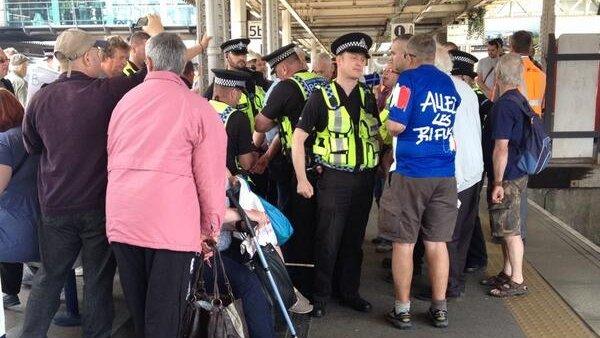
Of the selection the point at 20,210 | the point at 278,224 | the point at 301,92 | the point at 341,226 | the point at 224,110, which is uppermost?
the point at 301,92

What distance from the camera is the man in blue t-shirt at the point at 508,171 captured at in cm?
396

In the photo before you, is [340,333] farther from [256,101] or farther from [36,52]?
[36,52]

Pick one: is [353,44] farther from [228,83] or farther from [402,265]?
[402,265]

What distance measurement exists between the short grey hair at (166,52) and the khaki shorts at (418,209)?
65.8 inches

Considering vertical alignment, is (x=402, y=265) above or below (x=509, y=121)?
below

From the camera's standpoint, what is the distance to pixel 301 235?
4211 mm

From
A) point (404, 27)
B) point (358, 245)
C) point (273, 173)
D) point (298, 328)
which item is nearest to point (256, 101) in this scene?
point (273, 173)

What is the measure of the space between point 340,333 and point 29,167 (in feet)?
7.12

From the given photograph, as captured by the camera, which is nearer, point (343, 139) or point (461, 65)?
point (343, 139)

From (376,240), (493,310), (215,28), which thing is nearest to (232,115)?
(215,28)

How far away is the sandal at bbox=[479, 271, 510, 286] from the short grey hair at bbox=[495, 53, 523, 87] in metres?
1.51

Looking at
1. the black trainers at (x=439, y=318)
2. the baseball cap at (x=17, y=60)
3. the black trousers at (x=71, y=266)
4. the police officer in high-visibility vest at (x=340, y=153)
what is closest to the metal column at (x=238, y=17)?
the baseball cap at (x=17, y=60)

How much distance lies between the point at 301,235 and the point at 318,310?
1.92ft

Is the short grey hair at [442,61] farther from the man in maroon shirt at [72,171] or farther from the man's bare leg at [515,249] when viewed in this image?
the man in maroon shirt at [72,171]
